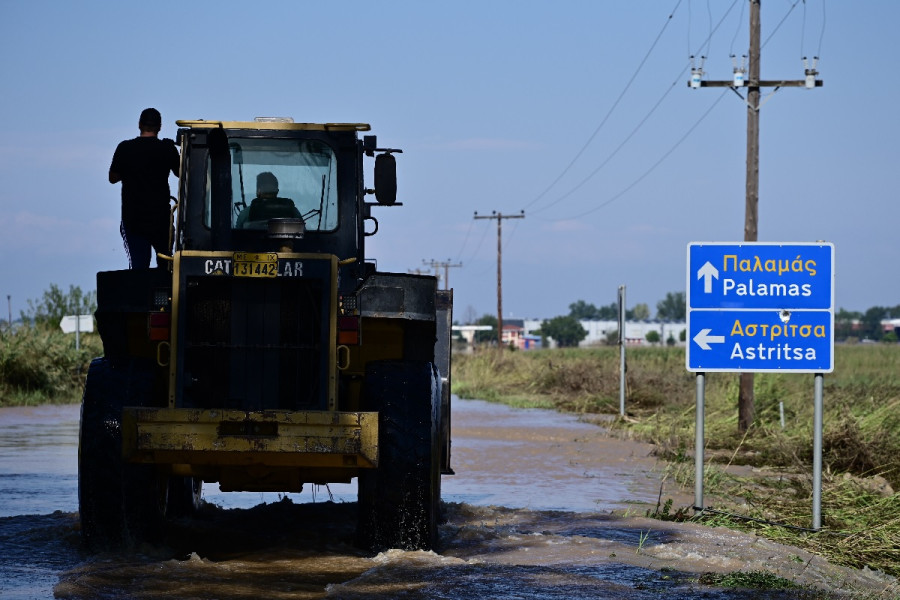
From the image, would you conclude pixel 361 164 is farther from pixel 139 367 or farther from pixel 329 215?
pixel 139 367

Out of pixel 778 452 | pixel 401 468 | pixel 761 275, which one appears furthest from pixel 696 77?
pixel 401 468

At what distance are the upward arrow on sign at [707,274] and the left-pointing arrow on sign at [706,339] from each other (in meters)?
0.34

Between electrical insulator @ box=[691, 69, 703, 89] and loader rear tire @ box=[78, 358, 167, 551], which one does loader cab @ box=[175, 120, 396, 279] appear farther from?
electrical insulator @ box=[691, 69, 703, 89]

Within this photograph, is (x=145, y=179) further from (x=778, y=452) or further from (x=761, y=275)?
(x=778, y=452)

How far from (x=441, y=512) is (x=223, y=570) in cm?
316

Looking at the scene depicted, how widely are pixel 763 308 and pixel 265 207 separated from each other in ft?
14.2

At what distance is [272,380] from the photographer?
873cm

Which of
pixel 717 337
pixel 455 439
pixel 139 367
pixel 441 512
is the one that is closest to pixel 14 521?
pixel 139 367

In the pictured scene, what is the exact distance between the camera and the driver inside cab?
9.47 m

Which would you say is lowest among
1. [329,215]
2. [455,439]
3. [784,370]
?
[455,439]

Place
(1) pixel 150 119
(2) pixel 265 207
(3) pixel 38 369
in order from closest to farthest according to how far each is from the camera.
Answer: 1. (2) pixel 265 207
2. (1) pixel 150 119
3. (3) pixel 38 369

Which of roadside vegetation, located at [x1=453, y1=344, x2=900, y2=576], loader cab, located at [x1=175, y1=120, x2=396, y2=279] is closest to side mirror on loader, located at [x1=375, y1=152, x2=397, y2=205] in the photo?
loader cab, located at [x1=175, y1=120, x2=396, y2=279]

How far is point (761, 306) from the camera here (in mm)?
11039

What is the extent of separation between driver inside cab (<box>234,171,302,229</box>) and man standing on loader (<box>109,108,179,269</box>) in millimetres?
755
